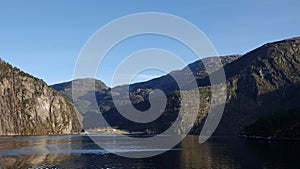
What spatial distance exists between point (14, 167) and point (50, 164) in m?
12.0

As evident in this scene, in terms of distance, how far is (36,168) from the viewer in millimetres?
105812

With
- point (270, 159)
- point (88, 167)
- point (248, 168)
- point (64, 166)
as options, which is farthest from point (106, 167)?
point (270, 159)

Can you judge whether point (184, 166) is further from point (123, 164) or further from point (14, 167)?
point (14, 167)

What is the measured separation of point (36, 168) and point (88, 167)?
1458cm

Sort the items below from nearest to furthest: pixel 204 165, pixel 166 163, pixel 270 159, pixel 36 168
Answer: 1. pixel 36 168
2. pixel 204 165
3. pixel 166 163
4. pixel 270 159

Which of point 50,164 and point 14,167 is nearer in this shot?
point 14,167

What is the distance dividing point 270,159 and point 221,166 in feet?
98.1

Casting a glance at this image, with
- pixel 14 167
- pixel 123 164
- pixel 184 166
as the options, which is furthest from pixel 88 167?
pixel 184 166

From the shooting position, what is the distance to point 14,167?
106 m

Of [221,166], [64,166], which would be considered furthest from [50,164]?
[221,166]

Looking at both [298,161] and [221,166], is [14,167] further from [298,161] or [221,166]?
[298,161]

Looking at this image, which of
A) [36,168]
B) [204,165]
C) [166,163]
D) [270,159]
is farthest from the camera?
[270,159]

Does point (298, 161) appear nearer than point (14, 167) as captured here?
No

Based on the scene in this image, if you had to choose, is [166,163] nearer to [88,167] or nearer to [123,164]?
[123,164]
